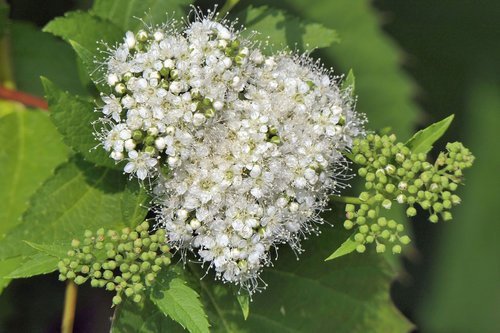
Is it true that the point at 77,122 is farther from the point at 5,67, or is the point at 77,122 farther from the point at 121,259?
the point at 5,67

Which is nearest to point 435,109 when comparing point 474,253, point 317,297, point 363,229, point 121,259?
point 474,253

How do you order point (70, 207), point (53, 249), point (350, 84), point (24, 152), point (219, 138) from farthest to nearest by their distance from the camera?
1. point (24, 152)
2. point (70, 207)
3. point (350, 84)
4. point (219, 138)
5. point (53, 249)

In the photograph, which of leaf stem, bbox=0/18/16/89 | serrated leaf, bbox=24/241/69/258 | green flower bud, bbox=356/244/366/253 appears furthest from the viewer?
leaf stem, bbox=0/18/16/89

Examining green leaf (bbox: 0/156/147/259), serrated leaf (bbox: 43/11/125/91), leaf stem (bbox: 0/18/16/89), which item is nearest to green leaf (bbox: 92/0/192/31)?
serrated leaf (bbox: 43/11/125/91)

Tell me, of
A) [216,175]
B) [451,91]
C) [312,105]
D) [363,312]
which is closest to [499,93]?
[451,91]

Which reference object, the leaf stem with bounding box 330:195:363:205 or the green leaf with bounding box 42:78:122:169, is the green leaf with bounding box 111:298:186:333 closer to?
the green leaf with bounding box 42:78:122:169

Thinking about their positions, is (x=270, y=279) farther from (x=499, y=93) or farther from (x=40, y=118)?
(x=499, y=93)
